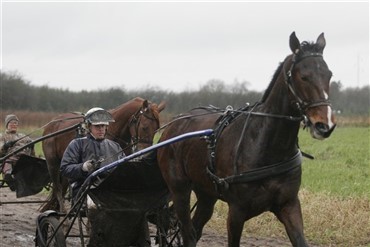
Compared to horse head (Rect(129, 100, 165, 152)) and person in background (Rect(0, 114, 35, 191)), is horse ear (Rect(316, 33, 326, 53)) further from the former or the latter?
person in background (Rect(0, 114, 35, 191))

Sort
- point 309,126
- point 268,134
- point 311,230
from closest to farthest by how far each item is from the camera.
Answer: point 309,126 → point 268,134 → point 311,230

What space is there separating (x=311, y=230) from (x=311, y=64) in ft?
12.8

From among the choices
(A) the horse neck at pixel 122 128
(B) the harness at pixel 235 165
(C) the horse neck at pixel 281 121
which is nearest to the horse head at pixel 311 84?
(C) the horse neck at pixel 281 121

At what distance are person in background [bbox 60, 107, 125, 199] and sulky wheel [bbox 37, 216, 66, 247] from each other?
33 cm

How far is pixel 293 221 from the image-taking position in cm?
470

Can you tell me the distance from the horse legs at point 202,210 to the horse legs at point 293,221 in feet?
4.43

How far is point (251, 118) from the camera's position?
4984mm

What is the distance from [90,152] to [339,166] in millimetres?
8817

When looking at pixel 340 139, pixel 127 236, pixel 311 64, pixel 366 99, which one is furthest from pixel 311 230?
pixel 366 99

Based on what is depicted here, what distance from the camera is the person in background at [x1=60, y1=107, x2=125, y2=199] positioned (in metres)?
5.81

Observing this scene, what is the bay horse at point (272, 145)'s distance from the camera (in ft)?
14.3

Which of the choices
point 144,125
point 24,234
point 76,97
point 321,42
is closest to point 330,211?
point 144,125

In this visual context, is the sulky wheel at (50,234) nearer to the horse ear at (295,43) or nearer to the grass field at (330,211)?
the grass field at (330,211)

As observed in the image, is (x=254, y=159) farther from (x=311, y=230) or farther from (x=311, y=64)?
(x=311, y=230)
